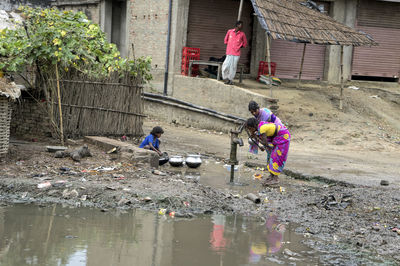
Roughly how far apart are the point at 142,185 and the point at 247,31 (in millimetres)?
10400

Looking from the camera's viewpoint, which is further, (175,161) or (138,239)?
(175,161)

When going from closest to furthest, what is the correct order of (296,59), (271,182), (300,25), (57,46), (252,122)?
(252,122) → (271,182) → (57,46) → (300,25) → (296,59)

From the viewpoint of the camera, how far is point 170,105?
15000 millimetres

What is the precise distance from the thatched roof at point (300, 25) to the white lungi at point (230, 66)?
5.32ft

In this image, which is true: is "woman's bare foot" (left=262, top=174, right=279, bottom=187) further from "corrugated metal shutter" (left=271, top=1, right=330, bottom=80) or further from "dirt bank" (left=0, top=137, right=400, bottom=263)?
"corrugated metal shutter" (left=271, top=1, right=330, bottom=80)

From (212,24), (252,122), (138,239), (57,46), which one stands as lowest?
(138,239)

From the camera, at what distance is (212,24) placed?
1568 centimetres

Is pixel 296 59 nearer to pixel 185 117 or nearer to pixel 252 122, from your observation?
pixel 185 117

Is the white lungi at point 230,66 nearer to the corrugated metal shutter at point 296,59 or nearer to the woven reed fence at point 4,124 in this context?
the corrugated metal shutter at point 296,59

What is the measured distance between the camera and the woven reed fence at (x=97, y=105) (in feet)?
30.2

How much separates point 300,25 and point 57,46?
262 inches

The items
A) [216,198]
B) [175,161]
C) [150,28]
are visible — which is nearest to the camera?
[216,198]

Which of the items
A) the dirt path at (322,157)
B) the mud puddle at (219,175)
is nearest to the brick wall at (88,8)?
the dirt path at (322,157)

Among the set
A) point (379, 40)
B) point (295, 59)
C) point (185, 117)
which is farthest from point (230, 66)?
point (379, 40)
